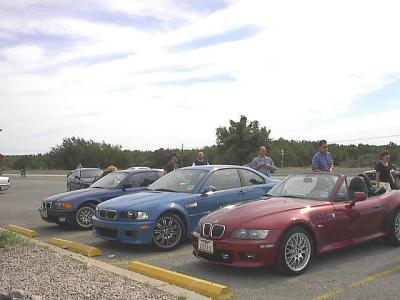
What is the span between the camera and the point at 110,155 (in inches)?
3856

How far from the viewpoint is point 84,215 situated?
35.6ft

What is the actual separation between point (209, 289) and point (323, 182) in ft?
9.55

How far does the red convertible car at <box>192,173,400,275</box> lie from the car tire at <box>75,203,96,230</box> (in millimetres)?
4716

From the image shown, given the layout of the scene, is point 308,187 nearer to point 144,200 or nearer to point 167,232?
point 167,232

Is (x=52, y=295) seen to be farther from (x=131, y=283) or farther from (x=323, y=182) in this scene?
(x=323, y=182)

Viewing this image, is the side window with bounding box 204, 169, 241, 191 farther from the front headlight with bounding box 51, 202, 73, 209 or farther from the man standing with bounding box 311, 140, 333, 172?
the front headlight with bounding box 51, 202, 73, 209

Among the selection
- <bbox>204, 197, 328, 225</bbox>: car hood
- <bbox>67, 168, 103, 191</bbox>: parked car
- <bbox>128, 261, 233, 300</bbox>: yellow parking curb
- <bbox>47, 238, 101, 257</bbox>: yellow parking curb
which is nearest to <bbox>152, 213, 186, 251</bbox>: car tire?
<bbox>47, 238, 101, 257</bbox>: yellow parking curb

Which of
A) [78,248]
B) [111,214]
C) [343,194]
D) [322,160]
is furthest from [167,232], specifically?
[322,160]

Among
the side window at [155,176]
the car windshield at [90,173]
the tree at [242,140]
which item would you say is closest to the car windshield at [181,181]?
the side window at [155,176]

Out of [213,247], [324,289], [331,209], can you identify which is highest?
[331,209]

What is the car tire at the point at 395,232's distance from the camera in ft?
25.6

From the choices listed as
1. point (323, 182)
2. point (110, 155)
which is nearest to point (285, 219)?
point (323, 182)

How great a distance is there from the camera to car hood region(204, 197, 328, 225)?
628cm

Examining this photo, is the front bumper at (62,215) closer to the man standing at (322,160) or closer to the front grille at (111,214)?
the front grille at (111,214)
